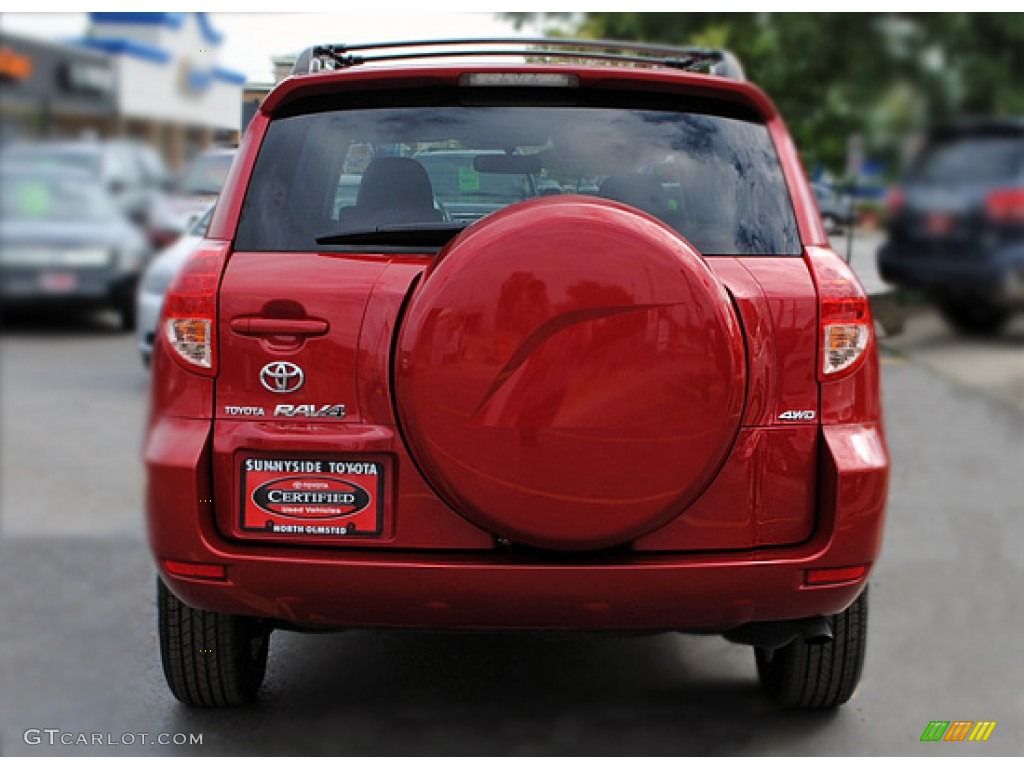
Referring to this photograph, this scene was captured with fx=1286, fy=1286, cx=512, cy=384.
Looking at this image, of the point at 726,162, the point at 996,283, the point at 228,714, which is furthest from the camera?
the point at 996,283

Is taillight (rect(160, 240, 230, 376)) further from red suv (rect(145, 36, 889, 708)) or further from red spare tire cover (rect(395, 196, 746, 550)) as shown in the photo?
red spare tire cover (rect(395, 196, 746, 550))

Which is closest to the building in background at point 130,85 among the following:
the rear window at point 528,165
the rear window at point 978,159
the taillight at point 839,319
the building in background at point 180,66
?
the building in background at point 180,66

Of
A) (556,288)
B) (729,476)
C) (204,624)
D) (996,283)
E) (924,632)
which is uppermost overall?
(556,288)

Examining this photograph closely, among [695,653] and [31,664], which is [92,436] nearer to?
[31,664]

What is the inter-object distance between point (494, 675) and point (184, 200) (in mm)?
5839

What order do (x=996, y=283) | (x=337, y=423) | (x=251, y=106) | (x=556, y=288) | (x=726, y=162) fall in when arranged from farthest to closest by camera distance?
(x=996, y=283) → (x=251, y=106) → (x=726, y=162) → (x=337, y=423) → (x=556, y=288)

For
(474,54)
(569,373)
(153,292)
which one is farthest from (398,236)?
(153,292)

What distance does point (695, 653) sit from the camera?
4.25m

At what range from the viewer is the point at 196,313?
122 inches

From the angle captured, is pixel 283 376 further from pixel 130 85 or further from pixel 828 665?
pixel 130 85

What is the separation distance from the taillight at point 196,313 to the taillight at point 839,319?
1.47m

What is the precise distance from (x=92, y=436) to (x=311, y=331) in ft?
17.3

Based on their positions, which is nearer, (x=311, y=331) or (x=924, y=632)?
(x=311, y=331)

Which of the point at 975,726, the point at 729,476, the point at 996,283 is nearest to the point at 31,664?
the point at 729,476
